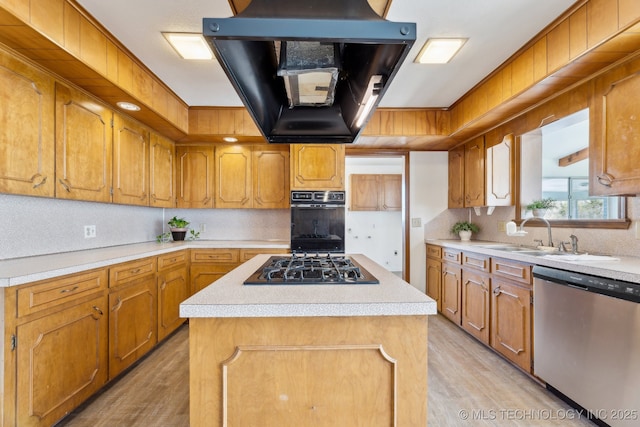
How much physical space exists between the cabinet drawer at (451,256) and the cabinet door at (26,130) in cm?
336

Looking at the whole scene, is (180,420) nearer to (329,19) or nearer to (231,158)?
(329,19)

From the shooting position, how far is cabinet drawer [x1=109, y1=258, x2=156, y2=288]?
209 cm

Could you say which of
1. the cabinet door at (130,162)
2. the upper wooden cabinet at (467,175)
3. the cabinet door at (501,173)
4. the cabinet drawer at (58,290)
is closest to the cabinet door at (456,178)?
the upper wooden cabinet at (467,175)

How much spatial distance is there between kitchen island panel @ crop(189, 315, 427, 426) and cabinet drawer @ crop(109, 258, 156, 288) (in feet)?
4.48

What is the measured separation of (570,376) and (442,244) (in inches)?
68.4

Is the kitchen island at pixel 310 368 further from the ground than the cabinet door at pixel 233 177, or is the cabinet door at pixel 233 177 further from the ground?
the cabinet door at pixel 233 177

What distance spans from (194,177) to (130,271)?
1681 mm

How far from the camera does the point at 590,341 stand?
1.73 metres

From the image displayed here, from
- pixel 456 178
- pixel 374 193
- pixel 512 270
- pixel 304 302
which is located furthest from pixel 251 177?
pixel 374 193

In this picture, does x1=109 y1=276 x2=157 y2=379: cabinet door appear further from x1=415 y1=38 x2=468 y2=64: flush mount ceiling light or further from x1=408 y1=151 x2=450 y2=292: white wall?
x1=408 y1=151 x2=450 y2=292: white wall

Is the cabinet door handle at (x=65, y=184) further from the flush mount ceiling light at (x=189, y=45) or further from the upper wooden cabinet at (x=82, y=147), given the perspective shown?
the flush mount ceiling light at (x=189, y=45)

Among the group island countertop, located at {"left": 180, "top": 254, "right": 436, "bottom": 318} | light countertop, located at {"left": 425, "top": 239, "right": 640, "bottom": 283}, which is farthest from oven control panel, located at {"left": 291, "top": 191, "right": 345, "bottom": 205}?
island countertop, located at {"left": 180, "top": 254, "right": 436, "bottom": 318}

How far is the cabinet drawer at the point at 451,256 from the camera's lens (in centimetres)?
316

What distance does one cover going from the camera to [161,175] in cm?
335
